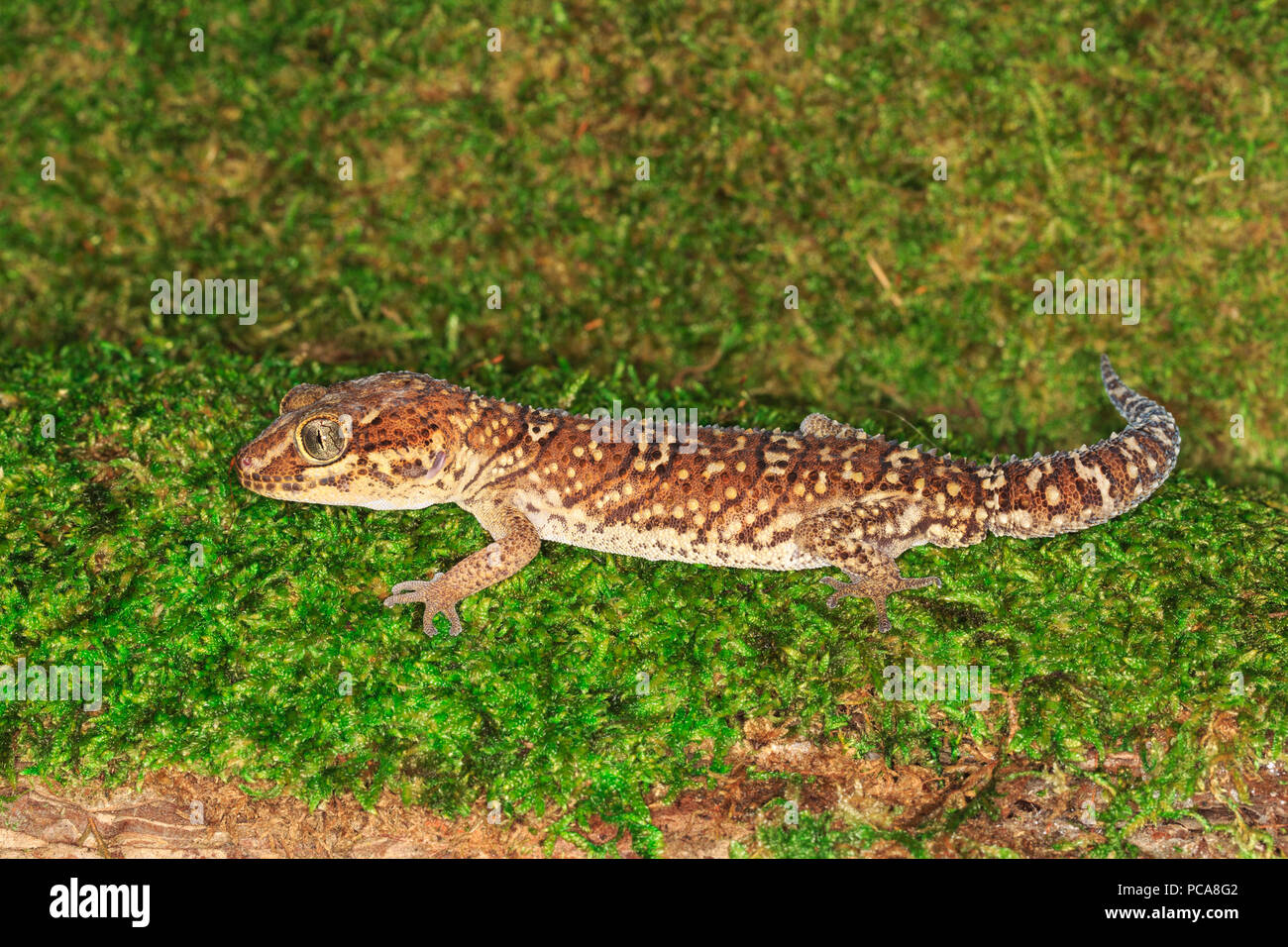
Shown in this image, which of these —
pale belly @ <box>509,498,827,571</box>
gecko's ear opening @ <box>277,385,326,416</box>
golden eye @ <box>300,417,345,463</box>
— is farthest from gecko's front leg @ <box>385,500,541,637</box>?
gecko's ear opening @ <box>277,385,326,416</box>

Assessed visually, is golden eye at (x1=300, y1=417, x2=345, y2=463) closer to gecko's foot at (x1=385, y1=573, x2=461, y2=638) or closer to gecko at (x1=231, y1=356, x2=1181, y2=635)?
gecko at (x1=231, y1=356, x2=1181, y2=635)

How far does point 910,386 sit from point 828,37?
281 centimetres

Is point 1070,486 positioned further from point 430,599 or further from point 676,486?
point 430,599

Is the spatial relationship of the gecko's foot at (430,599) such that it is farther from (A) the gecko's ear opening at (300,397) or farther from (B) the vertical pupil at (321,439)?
(A) the gecko's ear opening at (300,397)

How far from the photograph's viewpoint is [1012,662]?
552 centimetres

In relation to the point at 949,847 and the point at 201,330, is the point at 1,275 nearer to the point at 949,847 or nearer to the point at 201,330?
the point at 201,330

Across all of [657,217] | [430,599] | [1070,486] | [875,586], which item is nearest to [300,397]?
[430,599]

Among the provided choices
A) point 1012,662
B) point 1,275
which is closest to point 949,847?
point 1012,662

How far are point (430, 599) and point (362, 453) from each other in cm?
98

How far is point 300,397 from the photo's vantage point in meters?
6.24

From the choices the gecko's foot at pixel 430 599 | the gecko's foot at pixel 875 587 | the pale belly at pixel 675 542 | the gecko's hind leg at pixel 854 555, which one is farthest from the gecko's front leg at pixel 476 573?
the gecko's foot at pixel 875 587

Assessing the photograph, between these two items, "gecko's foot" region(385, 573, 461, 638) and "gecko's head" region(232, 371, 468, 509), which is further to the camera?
"gecko's head" region(232, 371, 468, 509)

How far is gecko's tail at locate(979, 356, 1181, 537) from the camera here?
19.5 ft

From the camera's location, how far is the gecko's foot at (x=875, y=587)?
5.77 meters
